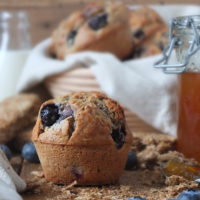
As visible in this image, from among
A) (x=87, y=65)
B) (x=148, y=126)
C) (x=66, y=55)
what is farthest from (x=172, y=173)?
(x=66, y=55)

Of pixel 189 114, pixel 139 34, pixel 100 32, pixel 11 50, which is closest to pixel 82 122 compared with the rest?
pixel 189 114

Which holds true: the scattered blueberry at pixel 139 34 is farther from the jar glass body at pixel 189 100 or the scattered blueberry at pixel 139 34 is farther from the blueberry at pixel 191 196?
the blueberry at pixel 191 196

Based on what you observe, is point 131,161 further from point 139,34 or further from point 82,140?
point 139,34

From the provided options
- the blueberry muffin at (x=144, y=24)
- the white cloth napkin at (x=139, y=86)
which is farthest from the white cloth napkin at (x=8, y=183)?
the blueberry muffin at (x=144, y=24)

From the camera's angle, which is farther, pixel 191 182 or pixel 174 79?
pixel 174 79

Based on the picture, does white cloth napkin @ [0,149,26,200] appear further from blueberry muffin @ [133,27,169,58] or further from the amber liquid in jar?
blueberry muffin @ [133,27,169,58]

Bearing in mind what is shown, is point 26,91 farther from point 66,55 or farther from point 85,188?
point 85,188

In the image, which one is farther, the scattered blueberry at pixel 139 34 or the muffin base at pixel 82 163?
the scattered blueberry at pixel 139 34
